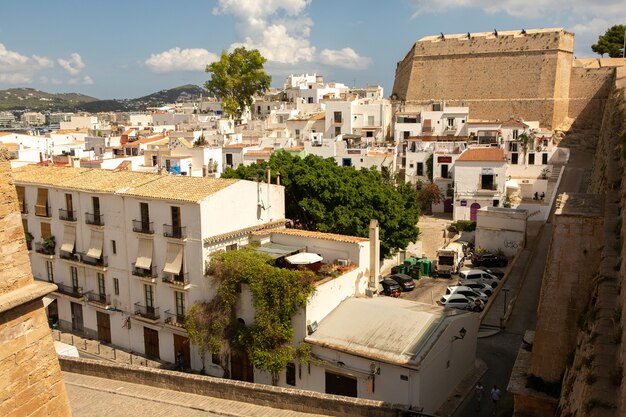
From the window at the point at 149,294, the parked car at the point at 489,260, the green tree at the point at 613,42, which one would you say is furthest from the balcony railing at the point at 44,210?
the green tree at the point at 613,42

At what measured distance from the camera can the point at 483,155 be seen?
3262 centimetres

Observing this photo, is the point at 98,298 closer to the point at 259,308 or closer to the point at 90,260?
the point at 90,260

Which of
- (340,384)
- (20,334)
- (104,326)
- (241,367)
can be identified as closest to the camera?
(20,334)

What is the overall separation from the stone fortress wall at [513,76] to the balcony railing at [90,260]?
37121 mm

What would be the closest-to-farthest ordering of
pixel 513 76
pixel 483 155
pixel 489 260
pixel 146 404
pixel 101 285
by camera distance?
pixel 146 404, pixel 101 285, pixel 489 260, pixel 483 155, pixel 513 76

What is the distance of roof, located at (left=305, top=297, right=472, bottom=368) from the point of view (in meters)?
13.0

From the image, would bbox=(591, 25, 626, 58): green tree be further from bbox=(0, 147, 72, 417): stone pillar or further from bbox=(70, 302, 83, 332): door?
bbox=(0, 147, 72, 417): stone pillar

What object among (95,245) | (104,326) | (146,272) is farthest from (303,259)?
(104,326)

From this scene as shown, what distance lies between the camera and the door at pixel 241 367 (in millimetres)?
16000

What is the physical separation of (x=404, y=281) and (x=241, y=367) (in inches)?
341

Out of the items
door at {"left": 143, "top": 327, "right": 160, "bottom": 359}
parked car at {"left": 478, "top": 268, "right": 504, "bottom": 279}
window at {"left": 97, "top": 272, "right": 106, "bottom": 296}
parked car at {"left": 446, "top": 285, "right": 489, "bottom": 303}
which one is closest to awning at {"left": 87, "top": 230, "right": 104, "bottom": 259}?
window at {"left": 97, "top": 272, "right": 106, "bottom": 296}

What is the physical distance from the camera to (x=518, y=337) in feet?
55.8

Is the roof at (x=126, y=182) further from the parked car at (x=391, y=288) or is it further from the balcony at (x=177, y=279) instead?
the parked car at (x=391, y=288)

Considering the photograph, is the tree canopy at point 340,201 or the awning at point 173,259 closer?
the awning at point 173,259
